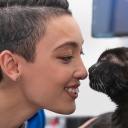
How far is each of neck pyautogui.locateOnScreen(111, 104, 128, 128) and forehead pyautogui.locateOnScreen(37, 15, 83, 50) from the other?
1.46 ft

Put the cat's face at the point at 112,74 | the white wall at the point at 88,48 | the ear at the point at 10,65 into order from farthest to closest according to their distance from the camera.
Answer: the white wall at the point at 88,48 → the cat's face at the point at 112,74 → the ear at the point at 10,65

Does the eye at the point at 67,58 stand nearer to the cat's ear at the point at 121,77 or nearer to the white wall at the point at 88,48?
the cat's ear at the point at 121,77

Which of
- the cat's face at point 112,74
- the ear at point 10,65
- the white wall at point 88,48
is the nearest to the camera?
the ear at point 10,65

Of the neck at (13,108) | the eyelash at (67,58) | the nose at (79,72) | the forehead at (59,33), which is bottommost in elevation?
the neck at (13,108)

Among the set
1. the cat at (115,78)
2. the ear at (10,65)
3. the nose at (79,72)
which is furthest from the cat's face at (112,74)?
the ear at (10,65)

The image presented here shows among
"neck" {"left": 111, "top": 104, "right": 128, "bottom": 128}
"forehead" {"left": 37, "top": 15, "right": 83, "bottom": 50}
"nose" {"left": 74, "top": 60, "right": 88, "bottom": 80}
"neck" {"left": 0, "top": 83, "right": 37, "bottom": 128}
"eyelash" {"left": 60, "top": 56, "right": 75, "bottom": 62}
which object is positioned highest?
"forehead" {"left": 37, "top": 15, "right": 83, "bottom": 50}

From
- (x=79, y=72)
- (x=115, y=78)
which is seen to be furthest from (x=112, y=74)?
(x=79, y=72)

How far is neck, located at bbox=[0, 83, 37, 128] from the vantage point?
793 millimetres

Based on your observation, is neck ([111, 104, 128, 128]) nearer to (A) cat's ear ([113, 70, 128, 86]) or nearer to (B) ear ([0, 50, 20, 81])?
(A) cat's ear ([113, 70, 128, 86])

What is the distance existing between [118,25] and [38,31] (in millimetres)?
597

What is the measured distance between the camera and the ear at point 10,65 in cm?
73

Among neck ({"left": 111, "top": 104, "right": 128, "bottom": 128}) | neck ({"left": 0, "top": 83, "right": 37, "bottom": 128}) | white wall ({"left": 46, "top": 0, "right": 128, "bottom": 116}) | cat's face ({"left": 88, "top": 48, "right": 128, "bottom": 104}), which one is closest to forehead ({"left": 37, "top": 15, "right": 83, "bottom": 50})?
neck ({"left": 0, "top": 83, "right": 37, "bottom": 128})

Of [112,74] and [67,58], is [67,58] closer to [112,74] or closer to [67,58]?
[67,58]

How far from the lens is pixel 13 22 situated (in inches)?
29.1
